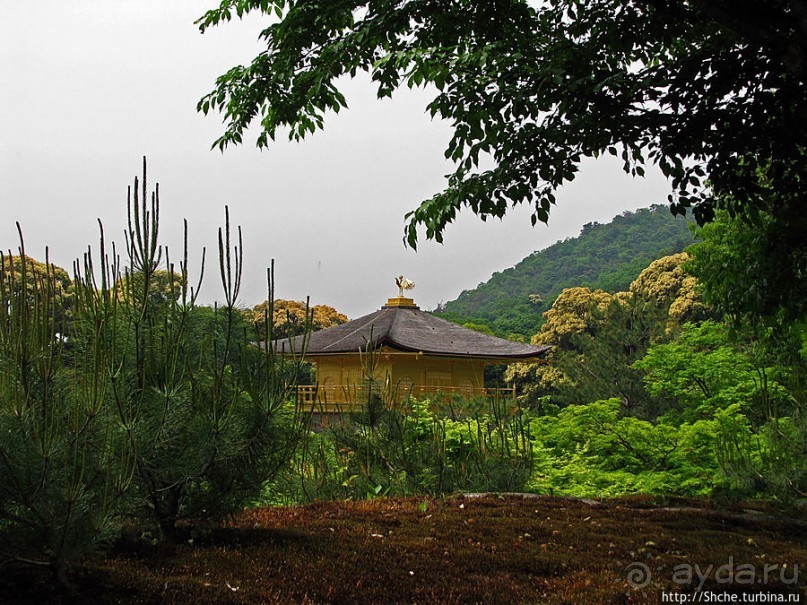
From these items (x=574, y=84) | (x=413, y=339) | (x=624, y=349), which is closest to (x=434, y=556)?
(x=574, y=84)

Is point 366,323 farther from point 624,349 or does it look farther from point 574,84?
point 574,84

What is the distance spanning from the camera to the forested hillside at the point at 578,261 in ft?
173

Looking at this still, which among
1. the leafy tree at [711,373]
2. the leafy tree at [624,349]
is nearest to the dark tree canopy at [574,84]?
the leafy tree at [711,373]

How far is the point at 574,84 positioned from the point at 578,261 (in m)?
53.4

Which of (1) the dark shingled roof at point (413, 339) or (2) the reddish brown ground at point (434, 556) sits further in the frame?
(1) the dark shingled roof at point (413, 339)

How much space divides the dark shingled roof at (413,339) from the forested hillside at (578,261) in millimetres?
24761

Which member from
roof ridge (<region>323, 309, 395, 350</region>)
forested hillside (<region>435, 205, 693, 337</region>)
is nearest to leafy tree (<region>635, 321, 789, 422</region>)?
roof ridge (<region>323, 309, 395, 350</region>)

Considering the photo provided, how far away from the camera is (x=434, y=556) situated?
16.2 feet

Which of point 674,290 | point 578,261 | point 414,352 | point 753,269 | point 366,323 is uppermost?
point 578,261

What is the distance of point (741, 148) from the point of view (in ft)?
15.9

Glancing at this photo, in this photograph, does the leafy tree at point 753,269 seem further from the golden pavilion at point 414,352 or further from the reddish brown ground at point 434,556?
the golden pavilion at point 414,352

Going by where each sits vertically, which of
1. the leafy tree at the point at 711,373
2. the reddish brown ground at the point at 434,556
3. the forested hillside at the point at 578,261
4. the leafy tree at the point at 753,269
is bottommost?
the reddish brown ground at the point at 434,556

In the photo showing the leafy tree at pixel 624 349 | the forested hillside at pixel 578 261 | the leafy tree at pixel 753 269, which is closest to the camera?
the leafy tree at pixel 753 269

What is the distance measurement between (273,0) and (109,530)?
485 cm
